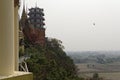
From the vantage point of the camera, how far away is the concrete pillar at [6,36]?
6.82 ft

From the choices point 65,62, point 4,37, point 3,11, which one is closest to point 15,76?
point 4,37

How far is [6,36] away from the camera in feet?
6.84

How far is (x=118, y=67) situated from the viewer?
68.9 meters

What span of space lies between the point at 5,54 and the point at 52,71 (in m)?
18.4

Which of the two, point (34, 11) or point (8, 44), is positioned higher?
point (34, 11)

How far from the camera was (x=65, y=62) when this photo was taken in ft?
97.3

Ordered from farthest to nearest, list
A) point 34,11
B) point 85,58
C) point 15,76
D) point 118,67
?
point 85,58 < point 118,67 < point 34,11 < point 15,76

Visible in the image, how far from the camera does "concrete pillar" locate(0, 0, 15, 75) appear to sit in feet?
6.82

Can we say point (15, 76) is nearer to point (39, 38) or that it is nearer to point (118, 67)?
point (39, 38)

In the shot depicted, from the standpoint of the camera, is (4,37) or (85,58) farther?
(85,58)

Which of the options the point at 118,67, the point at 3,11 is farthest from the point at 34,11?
the point at 3,11

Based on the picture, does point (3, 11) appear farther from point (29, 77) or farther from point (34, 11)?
point (34, 11)

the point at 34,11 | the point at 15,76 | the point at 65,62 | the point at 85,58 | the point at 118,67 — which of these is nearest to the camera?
the point at 15,76

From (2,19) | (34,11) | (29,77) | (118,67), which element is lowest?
(118,67)
